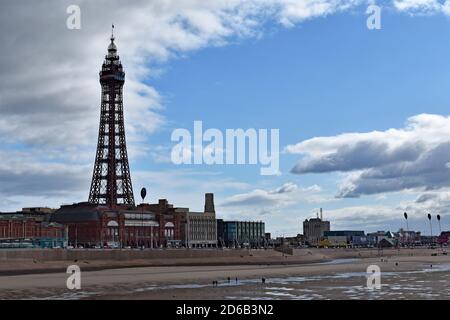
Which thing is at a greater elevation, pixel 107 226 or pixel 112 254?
pixel 107 226

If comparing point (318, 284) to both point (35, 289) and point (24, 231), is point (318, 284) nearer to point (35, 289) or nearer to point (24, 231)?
point (35, 289)

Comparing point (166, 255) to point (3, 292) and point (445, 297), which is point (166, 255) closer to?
point (3, 292)

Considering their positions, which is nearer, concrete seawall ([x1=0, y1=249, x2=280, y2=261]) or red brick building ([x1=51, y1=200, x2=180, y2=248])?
concrete seawall ([x1=0, y1=249, x2=280, y2=261])

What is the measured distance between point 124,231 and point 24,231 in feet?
111

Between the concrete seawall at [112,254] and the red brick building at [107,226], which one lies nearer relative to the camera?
the concrete seawall at [112,254]

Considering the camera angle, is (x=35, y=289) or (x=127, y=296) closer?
(x=127, y=296)

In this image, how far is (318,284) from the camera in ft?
201

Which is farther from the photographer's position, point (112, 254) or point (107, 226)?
point (107, 226)

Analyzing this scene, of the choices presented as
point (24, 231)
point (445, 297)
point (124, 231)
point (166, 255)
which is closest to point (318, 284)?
point (445, 297)
